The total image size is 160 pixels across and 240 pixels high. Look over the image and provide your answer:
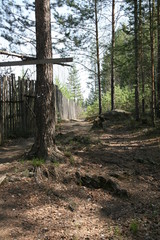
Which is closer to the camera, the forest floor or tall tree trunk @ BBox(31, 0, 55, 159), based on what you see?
the forest floor

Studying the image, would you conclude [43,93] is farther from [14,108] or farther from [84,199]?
[14,108]

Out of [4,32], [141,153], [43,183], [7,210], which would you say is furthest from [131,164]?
[4,32]

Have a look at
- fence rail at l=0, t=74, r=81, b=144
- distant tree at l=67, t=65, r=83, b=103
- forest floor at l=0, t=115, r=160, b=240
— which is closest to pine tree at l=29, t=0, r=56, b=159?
forest floor at l=0, t=115, r=160, b=240

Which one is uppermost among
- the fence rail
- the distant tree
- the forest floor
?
the distant tree

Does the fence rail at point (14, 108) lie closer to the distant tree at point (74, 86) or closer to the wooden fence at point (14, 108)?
the wooden fence at point (14, 108)

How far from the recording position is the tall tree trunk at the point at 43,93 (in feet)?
16.6

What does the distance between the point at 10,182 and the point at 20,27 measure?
986 cm

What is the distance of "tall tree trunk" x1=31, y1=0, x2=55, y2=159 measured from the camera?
507 centimetres

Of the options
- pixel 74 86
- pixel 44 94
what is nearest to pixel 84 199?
pixel 44 94

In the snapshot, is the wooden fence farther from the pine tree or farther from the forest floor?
the pine tree

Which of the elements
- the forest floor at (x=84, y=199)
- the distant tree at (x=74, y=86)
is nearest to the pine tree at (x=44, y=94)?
the forest floor at (x=84, y=199)

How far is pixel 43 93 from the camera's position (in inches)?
200

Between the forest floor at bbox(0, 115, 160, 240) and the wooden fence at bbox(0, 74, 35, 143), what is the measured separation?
75.3 inches

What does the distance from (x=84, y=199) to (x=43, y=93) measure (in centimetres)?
237
